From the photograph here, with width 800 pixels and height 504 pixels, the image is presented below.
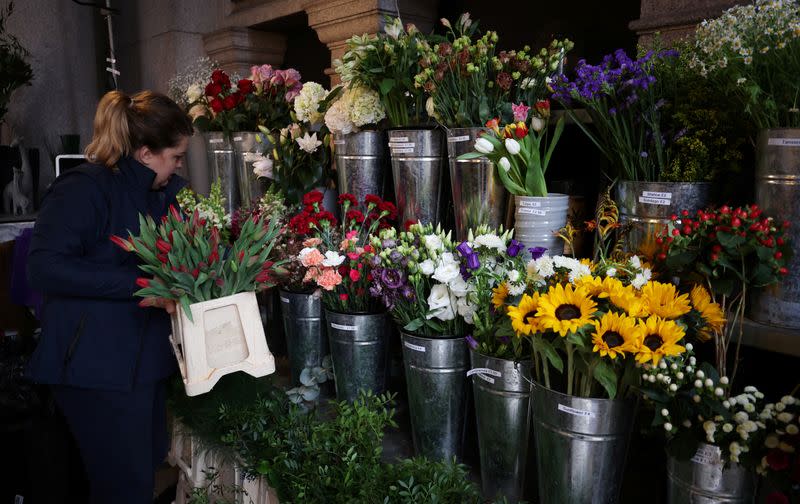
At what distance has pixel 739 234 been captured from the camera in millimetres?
1077

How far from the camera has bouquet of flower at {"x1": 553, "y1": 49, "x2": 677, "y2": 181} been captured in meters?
1.33

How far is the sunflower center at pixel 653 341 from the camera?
3.46 ft

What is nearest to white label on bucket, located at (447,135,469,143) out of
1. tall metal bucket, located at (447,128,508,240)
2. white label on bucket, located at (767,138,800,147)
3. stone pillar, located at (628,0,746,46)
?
tall metal bucket, located at (447,128,508,240)

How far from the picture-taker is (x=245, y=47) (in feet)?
12.2

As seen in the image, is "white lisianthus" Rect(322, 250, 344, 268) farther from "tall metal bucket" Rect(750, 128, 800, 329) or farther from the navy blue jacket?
"tall metal bucket" Rect(750, 128, 800, 329)

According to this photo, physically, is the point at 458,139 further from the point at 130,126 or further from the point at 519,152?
the point at 130,126

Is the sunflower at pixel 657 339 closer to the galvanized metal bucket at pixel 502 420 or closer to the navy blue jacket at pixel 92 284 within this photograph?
the galvanized metal bucket at pixel 502 420

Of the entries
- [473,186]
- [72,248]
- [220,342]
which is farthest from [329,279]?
[72,248]

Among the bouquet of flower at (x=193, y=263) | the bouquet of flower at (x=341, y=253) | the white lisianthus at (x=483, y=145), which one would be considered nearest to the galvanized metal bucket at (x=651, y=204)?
the white lisianthus at (x=483, y=145)

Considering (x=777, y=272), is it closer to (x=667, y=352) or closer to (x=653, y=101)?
(x=667, y=352)

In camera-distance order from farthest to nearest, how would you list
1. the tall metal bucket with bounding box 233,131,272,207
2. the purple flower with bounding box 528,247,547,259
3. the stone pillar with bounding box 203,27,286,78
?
the stone pillar with bounding box 203,27,286,78 → the tall metal bucket with bounding box 233,131,272,207 → the purple flower with bounding box 528,247,547,259

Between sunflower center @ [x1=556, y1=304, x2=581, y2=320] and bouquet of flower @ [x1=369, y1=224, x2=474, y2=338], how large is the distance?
0.34m

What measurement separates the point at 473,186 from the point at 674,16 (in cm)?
66

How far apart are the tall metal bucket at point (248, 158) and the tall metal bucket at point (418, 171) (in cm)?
86
